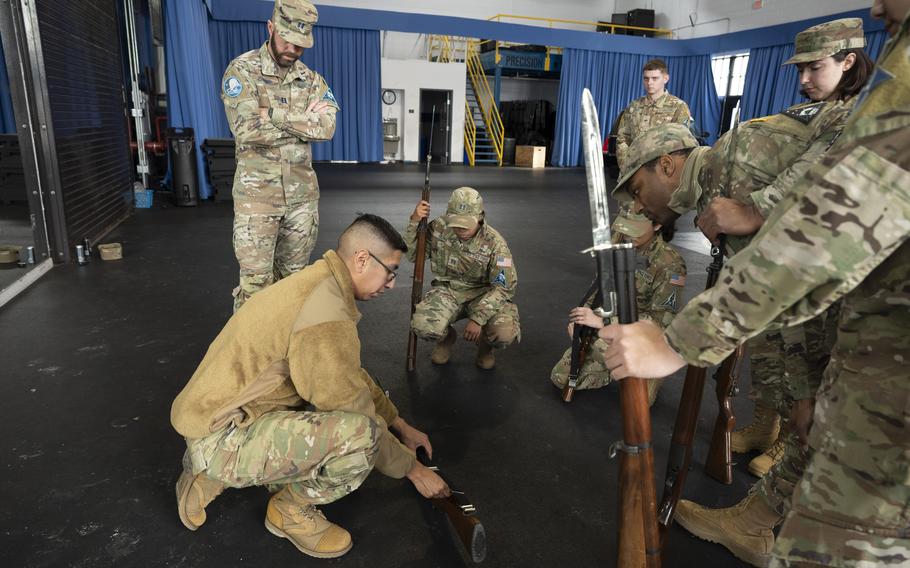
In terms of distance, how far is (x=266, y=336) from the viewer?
1.71 metres

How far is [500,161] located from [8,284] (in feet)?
45.0

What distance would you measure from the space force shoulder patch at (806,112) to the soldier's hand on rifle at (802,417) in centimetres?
80

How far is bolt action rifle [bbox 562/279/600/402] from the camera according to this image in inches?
104

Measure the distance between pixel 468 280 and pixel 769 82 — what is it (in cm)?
1309

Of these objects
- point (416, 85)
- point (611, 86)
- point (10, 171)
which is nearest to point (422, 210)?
point (10, 171)

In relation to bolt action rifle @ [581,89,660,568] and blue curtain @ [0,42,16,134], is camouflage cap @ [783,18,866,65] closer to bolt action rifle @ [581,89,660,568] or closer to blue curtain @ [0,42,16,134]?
bolt action rifle @ [581,89,660,568]

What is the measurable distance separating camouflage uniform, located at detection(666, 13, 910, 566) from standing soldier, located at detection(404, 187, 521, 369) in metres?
2.31

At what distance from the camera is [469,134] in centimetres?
1694

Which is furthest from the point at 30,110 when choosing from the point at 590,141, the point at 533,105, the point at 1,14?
the point at 533,105

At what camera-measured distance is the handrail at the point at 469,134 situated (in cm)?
1662

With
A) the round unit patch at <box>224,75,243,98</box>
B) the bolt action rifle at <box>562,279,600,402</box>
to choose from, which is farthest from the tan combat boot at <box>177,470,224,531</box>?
the round unit patch at <box>224,75,243,98</box>

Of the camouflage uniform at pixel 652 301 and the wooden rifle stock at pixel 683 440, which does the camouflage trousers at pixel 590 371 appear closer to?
the camouflage uniform at pixel 652 301

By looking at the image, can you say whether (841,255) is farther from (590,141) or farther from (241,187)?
(241,187)

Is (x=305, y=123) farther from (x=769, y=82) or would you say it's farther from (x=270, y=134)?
(x=769, y=82)
